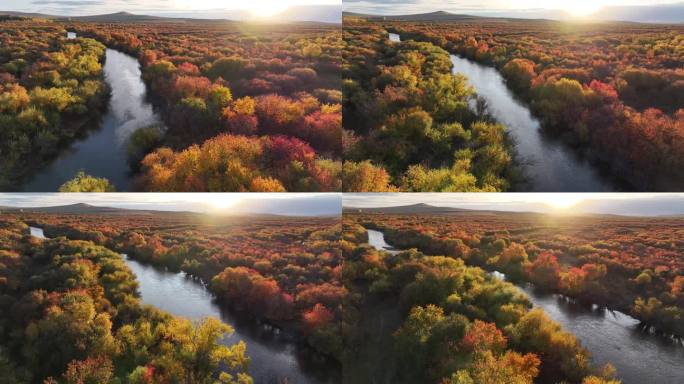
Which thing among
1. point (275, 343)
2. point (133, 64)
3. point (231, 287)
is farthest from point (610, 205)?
point (133, 64)

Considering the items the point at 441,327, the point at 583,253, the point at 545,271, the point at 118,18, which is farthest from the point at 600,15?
the point at 118,18

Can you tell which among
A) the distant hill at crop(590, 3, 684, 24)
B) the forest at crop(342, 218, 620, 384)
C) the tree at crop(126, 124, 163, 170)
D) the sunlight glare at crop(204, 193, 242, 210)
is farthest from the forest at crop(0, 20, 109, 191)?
the distant hill at crop(590, 3, 684, 24)

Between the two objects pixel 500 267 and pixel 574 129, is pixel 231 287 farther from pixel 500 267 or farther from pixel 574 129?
pixel 574 129

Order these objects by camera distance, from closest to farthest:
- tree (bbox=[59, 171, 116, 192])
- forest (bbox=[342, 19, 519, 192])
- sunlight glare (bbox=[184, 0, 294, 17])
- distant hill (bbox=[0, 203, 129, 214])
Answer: forest (bbox=[342, 19, 519, 192]) → tree (bbox=[59, 171, 116, 192]) → distant hill (bbox=[0, 203, 129, 214]) → sunlight glare (bbox=[184, 0, 294, 17])

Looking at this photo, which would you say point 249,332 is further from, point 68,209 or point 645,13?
point 645,13

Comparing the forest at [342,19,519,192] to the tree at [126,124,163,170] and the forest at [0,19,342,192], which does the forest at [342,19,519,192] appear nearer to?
the forest at [0,19,342,192]
